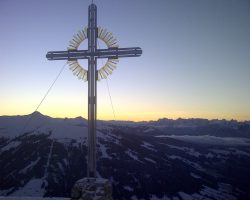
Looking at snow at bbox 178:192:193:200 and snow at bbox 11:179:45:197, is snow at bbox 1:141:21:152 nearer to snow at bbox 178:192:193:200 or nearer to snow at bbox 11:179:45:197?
snow at bbox 11:179:45:197

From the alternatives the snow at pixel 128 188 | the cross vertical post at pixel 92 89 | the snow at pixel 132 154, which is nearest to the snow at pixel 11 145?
the snow at pixel 132 154

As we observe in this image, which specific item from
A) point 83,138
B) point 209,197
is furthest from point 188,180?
point 83,138

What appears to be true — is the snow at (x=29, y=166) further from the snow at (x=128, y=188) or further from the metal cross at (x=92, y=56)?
the metal cross at (x=92, y=56)

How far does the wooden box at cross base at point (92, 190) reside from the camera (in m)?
13.6

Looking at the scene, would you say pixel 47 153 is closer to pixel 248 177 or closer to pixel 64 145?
pixel 64 145

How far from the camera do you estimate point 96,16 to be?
15.9 metres

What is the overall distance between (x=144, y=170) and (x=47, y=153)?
135ft

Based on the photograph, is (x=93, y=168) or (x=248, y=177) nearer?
(x=93, y=168)

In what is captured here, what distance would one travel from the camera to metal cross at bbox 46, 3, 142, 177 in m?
15.2

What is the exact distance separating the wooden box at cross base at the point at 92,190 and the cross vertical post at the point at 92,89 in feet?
3.39

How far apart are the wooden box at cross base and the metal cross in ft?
3.42

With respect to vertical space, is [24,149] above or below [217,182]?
above

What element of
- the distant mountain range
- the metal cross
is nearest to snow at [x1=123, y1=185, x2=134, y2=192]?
the distant mountain range

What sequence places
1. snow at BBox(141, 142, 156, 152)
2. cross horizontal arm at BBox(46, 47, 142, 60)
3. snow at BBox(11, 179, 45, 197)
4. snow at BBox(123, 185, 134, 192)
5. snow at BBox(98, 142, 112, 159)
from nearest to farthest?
cross horizontal arm at BBox(46, 47, 142, 60) → snow at BBox(11, 179, 45, 197) → snow at BBox(123, 185, 134, 192) → snow at BBox(98, 142, 112, 159) → snow at BBox(141, 142, 156, 152)
